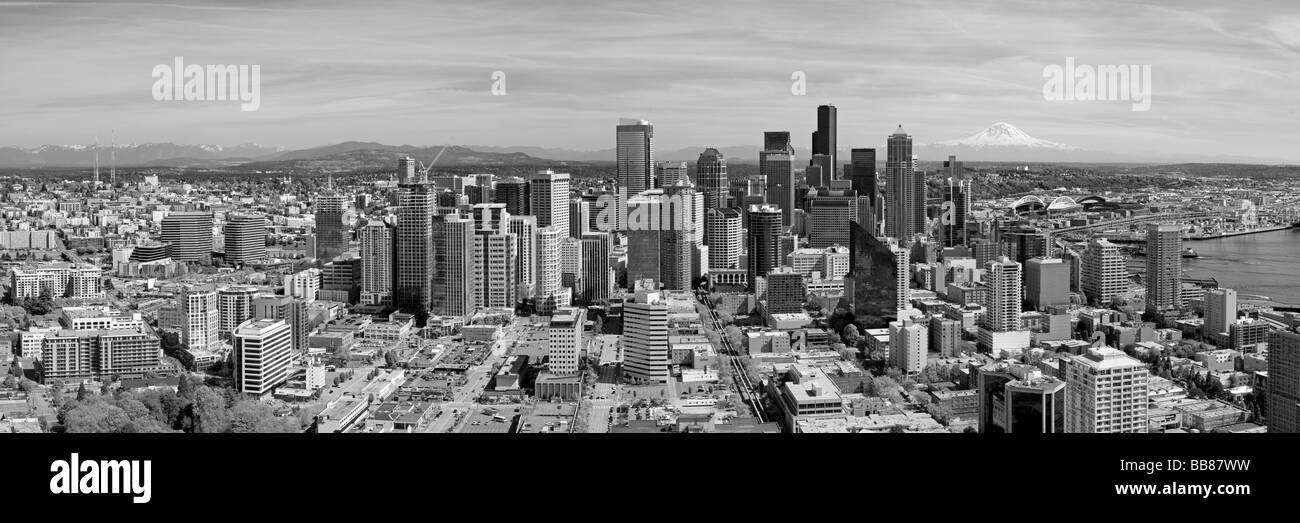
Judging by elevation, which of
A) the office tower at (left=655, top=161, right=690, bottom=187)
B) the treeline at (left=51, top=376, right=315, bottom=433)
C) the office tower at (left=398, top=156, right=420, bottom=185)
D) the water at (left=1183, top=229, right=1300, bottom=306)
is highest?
the office tower at (left=655, top=161, right=690, bottom=187)

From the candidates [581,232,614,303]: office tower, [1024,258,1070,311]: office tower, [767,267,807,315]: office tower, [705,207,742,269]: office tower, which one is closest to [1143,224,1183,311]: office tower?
[1024,258,1070,311]: office tower

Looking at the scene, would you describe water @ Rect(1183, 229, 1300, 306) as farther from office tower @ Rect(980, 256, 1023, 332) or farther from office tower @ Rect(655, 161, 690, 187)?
office tower @ Rect(655, 161, 690, 187)

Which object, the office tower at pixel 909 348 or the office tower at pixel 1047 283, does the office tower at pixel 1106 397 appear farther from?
the office tower at pixel 1047 283

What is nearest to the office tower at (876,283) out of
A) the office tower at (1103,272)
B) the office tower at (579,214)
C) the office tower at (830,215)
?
the office tower at (1103,272)

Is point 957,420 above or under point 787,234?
under
